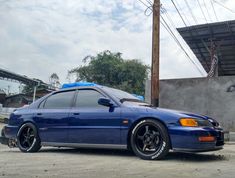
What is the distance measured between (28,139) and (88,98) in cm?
151

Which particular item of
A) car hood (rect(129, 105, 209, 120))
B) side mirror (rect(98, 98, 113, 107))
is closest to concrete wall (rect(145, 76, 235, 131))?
car hood (rect(129, 105, 209, 120))

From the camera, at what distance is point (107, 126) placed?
6.50m

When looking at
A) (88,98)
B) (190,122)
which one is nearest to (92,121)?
(88,98)

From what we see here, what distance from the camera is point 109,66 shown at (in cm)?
4612

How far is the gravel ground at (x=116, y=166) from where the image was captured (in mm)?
4672

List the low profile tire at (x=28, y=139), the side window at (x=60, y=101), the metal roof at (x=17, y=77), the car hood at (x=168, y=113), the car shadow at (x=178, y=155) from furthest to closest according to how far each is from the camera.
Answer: the metal roof at (x=17, y=77) → the low profile tire at (x=28, y=139) → the side window at (x=60, y=101) → the car shadow at (x=178, y=155) → the car hood at (x=168, y=113)

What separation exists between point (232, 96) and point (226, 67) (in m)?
11.6

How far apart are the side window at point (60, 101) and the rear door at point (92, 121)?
186 mm

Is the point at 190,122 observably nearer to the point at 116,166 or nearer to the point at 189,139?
the point at 189,139

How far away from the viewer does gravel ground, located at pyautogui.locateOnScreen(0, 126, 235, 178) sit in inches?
184

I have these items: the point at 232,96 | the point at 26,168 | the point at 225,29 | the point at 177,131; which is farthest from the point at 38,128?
the point at 225,29

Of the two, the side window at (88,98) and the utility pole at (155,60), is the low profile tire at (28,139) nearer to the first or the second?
the side window at (88,98)

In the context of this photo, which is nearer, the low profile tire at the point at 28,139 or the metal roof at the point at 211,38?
the low profile tire at the point at 28,139

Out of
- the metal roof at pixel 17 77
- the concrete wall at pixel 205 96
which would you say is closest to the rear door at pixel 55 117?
the concrete wall at pixel 205 96
